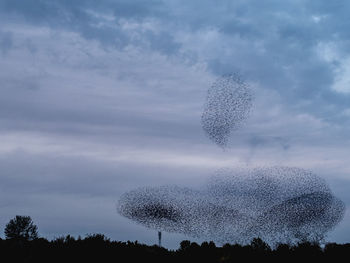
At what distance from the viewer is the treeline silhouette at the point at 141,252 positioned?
31.2 meters

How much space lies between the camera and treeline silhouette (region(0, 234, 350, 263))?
3119 centimetres

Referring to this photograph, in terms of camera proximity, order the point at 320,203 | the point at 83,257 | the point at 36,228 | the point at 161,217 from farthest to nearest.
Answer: the point at 36,228, the point at 161,217, the point at 320,203, the point at 83,257

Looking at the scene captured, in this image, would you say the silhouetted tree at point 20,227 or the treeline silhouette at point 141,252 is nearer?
the treeline silhouette at point 141,252

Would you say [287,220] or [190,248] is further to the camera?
[287,220]


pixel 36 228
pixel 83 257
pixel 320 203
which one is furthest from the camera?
pixel 36 228

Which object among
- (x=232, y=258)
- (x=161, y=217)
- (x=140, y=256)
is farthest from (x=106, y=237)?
(x=161, y=217)

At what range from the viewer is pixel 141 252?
33.5 m

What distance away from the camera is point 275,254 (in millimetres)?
32719

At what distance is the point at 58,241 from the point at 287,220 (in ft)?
122

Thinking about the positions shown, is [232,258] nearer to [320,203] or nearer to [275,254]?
[275,254]

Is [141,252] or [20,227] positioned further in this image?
[20,227]

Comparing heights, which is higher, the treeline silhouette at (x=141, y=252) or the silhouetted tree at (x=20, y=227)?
the silhouetted tree at (x=20, y=227)

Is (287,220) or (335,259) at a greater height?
(287,220)

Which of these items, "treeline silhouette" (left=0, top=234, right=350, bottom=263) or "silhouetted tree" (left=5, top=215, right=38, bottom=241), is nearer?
"treeline silhouette" (left=0, top=234, right=350, bottom=263)
